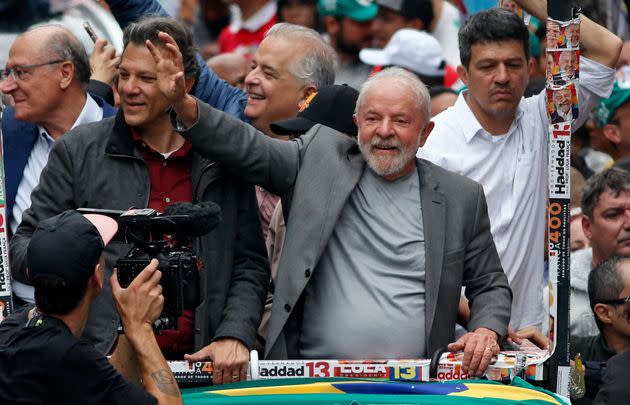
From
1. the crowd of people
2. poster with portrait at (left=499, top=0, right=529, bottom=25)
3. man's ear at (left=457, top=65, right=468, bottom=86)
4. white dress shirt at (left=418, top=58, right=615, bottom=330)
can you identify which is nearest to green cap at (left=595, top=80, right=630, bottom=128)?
poster with portrait at (left=499, top=0, right=529, bottom=25)

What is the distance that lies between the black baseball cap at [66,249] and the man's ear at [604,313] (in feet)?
8.79

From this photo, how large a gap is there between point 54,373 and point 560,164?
2.23 m

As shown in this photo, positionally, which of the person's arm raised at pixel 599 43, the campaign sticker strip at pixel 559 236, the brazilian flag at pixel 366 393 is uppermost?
the person's arm raised at pixel 599 43

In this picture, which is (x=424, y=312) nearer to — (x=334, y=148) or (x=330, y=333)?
(x=330, y=333)

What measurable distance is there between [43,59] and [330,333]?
2.26 meters

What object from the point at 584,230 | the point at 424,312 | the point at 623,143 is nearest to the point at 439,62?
the point at 623,143

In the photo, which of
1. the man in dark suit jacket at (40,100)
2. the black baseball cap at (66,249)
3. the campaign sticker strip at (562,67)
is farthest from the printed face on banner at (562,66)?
the man in dark suit jacket at (40,100)

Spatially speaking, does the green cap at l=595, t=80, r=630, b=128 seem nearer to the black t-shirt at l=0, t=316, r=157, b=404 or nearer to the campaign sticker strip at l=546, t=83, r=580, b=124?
the campaign sticker strip at l=546, t=83, r=580, b=124

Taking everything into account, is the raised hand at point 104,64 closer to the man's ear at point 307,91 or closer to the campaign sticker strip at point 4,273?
the man's ear at point 307,91

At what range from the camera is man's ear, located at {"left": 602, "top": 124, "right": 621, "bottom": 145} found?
9.54 metres

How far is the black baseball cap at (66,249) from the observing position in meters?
4.93

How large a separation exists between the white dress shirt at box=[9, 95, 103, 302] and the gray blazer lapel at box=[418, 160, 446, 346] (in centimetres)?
180

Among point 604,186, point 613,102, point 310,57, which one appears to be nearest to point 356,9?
point 613,102

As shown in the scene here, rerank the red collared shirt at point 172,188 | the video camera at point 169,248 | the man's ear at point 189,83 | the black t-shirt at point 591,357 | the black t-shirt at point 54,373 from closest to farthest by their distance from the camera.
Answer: the black t-shirt at point 54,373
the video camera at point 169,248
the red collared shirt at point 172,188
the man's ear at point 189,83
the black t-shirt at point 591,357
